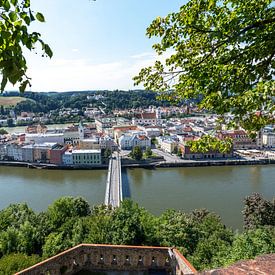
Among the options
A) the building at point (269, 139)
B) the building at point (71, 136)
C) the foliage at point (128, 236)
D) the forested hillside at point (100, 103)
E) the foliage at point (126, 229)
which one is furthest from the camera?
the forested hillside at point (100, 103)

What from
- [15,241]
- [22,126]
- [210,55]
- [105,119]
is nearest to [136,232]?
[15,241]

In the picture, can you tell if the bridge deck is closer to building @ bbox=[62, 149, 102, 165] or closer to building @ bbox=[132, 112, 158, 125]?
building @ bbox=[62, 149, 102, 165]

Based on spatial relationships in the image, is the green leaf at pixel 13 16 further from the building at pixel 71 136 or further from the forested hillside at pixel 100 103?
the forested hillside at pixel 100 103

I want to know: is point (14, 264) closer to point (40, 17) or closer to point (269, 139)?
point (40, 17)

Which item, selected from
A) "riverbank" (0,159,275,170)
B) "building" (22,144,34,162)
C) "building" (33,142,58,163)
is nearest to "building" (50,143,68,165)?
"riverbank" (0,159,275,170)

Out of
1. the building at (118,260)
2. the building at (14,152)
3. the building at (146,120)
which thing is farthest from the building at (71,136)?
the building at (118,260)

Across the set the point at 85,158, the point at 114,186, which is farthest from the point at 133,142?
the point at 114,186

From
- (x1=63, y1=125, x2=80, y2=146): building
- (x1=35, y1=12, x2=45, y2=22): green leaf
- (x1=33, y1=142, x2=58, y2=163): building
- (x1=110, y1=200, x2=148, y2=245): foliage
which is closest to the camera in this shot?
(x1=35, y1=12, x2=45, y2=22): green leaf

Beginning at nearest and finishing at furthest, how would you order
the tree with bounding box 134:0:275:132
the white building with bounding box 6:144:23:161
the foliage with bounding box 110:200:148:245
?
1. the tree with bounding box 134:0:275:132
2. the foliage with bounding box 110:200:148:245
3. the white building with bounding box 6:144:23:161
